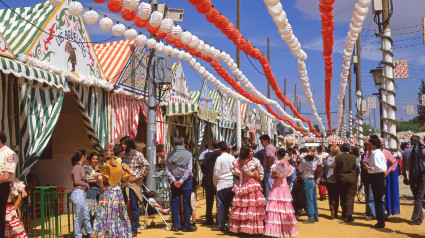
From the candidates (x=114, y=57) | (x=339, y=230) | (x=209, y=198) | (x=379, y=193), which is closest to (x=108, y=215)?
(x=209, y=198)

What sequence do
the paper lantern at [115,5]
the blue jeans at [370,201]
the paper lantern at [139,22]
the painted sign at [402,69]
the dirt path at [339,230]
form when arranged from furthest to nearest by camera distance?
the painted sign at [402,69]
the blue jeans at [370,201]
the dirt path at [339,230]
the paper lantern at [139,22]
the paper lantern at [115,5]

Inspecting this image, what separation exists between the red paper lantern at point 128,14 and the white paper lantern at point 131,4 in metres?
0.30

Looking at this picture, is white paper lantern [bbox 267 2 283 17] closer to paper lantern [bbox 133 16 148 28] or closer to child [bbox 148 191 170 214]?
paper lantern [bbox 133 16 148 28]

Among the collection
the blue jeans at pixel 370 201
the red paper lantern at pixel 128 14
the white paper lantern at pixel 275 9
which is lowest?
the blue jeans at pixel 370 201

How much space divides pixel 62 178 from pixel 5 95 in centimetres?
472

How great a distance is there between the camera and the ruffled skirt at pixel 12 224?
230 inches

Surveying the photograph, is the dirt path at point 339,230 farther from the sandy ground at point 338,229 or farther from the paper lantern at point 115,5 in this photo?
the paper lantern at point 115,5

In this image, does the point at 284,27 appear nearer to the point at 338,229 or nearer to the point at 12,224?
the point at 12,224

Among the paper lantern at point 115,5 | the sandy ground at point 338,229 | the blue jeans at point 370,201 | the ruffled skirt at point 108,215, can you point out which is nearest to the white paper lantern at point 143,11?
the paper lantern at point 115,5

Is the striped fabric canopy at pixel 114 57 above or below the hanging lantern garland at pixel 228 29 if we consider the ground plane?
above

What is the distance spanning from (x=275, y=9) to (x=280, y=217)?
4161 millimetres

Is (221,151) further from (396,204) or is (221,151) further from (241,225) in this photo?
(396,204)

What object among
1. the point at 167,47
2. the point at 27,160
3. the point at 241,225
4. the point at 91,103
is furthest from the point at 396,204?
the point at 27,160

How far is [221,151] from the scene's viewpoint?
9141 millimetres
